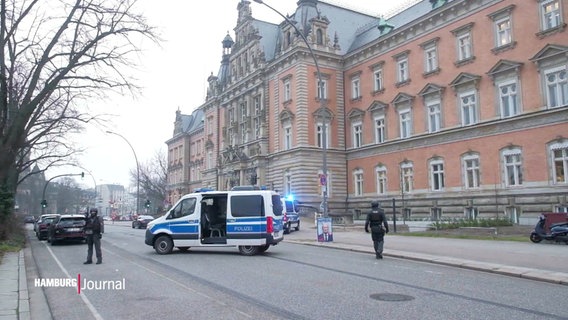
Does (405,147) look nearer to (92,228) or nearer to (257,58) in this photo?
(257,58)

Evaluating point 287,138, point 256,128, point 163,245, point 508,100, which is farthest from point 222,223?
point 256,128

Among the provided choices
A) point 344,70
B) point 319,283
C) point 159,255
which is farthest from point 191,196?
point 344,70

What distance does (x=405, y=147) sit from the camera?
39781 millimetres

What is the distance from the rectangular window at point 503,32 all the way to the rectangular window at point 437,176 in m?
9.70

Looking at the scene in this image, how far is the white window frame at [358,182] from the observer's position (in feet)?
148

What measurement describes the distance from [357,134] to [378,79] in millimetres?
5922

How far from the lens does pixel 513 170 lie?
102 feet

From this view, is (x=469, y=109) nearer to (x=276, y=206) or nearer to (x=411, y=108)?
(x=411, y=108)

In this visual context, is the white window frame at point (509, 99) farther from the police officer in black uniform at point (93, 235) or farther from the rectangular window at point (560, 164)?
the police officer in black uniform at point (93, 235)

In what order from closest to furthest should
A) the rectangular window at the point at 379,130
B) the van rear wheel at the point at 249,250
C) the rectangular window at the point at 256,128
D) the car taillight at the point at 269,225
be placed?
the car taillight at the point at 269,225 → the van rear wheel at the point at 249,250 → the rectangular window at the point at 379,130 → the rectangular window at the point at 256,128

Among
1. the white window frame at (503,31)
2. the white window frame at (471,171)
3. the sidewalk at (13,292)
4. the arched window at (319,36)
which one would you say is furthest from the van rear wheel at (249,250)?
the arched window at (319,36)

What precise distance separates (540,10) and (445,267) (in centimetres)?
2316

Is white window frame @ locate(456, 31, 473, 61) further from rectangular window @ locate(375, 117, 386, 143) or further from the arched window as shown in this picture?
the arched window

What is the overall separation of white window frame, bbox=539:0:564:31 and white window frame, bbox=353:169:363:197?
67.0 feet
